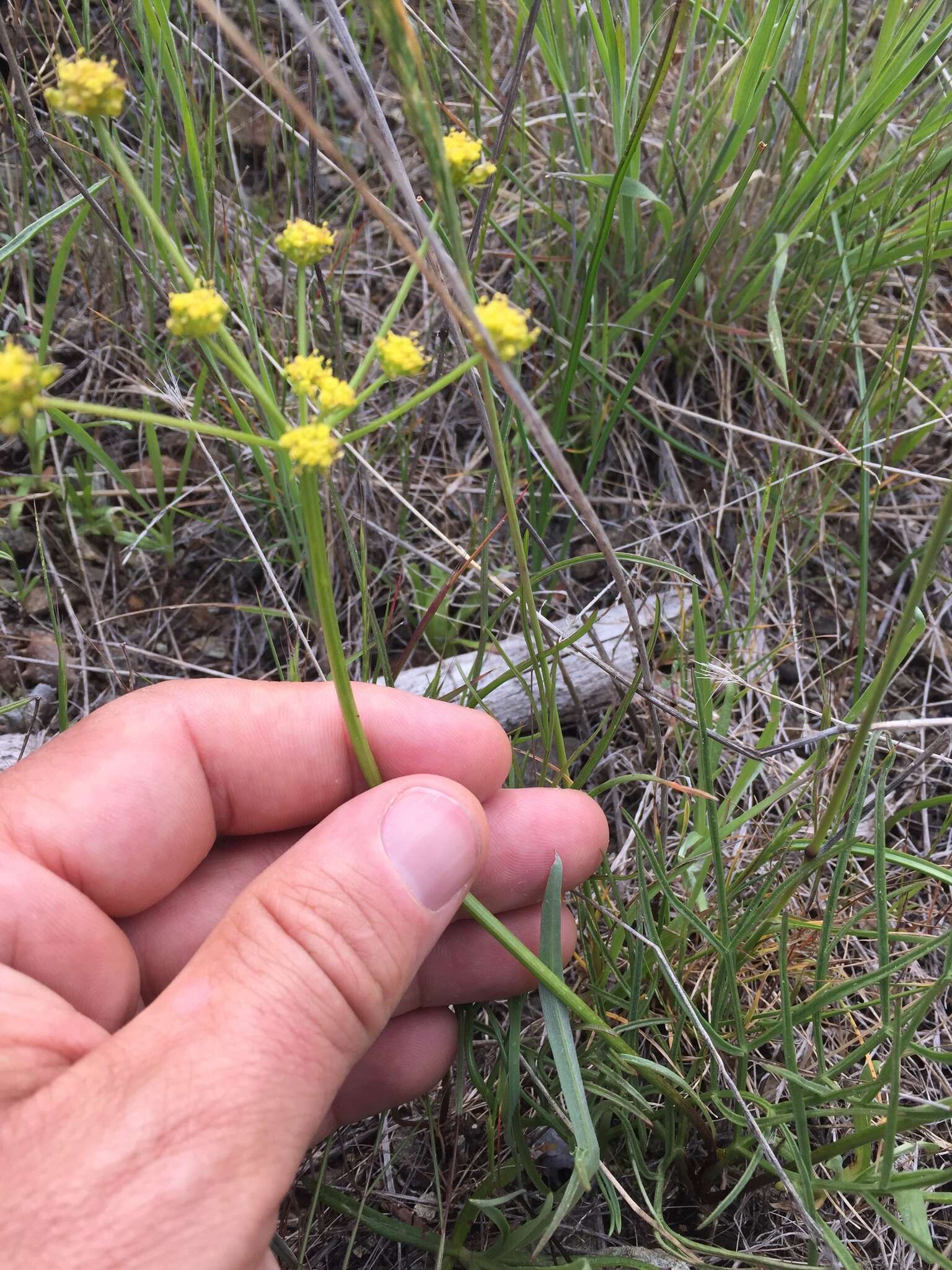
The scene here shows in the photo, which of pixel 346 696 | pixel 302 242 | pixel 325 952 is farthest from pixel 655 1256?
pixel 302 242

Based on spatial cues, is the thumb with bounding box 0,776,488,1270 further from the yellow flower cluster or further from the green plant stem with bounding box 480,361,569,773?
the yellow flower cluster

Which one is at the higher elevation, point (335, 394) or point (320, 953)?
point (335, 394)

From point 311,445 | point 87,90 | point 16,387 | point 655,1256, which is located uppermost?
point 87,90

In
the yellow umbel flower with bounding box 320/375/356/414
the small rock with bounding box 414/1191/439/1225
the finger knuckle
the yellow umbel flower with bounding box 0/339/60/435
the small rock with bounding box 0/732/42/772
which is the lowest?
the small rock with bounding box 414/1191/439/1225

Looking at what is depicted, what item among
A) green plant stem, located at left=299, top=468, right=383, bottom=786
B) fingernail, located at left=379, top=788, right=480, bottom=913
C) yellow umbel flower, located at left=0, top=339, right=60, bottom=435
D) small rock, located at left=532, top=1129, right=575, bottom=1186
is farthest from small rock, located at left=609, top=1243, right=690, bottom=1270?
yellow umbel flower, located at left=0, top=339, right=60, bottom=435

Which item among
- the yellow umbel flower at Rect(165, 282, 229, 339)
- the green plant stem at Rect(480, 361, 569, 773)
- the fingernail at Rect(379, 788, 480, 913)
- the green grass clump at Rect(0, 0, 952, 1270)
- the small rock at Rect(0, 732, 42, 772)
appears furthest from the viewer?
the small rock at Rect(0, 732, 42, 772)

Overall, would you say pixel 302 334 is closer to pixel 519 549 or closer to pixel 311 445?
pixel 311 445
